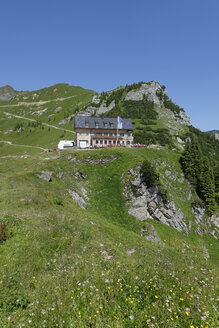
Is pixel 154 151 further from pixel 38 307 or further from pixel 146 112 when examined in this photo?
pixel 146 112

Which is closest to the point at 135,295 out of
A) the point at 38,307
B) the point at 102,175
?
the point at 38,307

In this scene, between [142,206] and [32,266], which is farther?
[142,206]

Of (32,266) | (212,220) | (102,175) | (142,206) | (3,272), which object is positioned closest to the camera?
(3,272)

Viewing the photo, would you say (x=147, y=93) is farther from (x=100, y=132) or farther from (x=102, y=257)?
(x=102, y=257)

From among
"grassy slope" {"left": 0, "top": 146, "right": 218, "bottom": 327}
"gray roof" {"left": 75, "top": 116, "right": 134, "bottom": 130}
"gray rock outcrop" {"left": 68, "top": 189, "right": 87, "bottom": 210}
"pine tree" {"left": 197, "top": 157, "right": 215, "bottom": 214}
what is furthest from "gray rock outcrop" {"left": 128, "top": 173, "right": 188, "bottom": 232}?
"gray roof" {"left": 75, "top": 116, "right": 134, "bottom": 130}

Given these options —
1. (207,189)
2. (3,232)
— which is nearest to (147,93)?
(207,189)

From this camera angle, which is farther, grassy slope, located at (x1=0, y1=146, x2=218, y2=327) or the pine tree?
the pine tree

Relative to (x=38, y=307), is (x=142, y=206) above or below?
below

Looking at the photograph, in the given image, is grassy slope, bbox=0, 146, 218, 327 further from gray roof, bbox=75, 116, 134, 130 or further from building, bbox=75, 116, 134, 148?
gray roof, bbox=75, 116, 134, 130

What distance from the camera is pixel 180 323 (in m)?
6.14

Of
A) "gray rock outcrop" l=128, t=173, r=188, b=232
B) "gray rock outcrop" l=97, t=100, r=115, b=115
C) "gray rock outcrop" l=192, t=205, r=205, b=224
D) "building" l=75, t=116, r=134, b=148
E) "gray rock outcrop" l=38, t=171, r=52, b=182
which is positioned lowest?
"gray rock outcrop" l=192, t=205, r=205, b=224

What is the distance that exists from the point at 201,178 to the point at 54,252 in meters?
52.1

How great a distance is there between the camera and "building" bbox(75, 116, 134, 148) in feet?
226

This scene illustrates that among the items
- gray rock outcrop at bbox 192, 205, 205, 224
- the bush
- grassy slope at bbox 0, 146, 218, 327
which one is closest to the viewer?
grassy slope at bbox 0, 146, 218, 327
